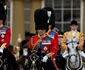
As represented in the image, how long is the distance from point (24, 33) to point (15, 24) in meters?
0.69

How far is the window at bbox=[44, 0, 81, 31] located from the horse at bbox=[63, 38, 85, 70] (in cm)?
1246

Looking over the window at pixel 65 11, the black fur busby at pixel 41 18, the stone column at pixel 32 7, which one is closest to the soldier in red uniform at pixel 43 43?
the black fur busby at pixel 41 18

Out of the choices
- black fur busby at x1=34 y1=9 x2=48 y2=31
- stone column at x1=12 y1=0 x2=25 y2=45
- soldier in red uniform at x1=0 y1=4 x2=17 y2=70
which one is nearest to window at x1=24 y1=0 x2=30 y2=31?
stone column at x1=12 y1=0 x2=25 y2=45

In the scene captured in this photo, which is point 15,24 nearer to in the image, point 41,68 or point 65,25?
point 65,25

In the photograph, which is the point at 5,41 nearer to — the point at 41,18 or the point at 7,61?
the point at 7,61

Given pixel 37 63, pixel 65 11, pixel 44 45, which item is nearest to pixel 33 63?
pixel 37 63

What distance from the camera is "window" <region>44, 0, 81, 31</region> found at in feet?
88.0

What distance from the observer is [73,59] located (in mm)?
14109

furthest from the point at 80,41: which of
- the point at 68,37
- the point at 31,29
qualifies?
the point at 31,29

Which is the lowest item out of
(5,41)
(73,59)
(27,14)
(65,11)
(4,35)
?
(73,59)

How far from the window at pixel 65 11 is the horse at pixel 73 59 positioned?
1246 centimetres

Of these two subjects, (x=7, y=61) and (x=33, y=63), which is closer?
(x=33, y=63)

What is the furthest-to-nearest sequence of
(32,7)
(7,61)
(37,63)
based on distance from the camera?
(32,7) < (7,61) < (37,63)

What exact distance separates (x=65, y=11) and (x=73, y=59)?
509 inches
